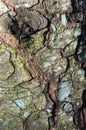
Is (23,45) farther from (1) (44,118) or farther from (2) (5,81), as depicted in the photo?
(1) (44,118)

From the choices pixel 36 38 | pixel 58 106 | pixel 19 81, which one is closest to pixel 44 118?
pixel 58 106

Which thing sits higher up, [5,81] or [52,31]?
[52,31]

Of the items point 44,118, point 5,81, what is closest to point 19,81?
point 5,81

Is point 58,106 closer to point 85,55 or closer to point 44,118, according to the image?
point 44,118

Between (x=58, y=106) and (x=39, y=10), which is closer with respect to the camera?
(x=39, y=10)

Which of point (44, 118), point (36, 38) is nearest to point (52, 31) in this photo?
point (36, 38)

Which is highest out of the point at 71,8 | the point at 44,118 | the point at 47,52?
the point at 71,8

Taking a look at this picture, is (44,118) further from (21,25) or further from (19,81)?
(21,25)

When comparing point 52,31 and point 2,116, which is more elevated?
point 52,31
